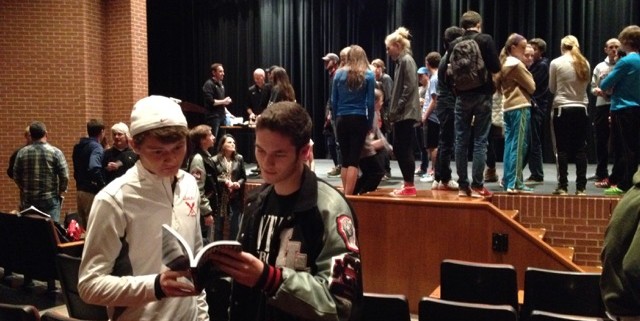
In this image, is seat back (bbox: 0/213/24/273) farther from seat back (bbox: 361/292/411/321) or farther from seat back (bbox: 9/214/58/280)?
→ seat back (bbox: 361/292/411/321)

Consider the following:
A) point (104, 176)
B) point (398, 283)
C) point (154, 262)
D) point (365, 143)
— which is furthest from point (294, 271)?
point (104, 176)

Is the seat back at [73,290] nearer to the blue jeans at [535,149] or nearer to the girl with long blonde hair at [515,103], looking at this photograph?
the girl with long blonde hair at [515,103]

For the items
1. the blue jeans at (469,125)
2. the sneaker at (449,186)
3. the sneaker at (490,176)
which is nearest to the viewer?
the blue jeans at (469,125)

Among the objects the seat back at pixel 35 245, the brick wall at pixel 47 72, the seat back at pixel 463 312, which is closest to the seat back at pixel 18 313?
the seat back at pixel 463 312

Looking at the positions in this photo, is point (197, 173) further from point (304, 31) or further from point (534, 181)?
point (304, 31)

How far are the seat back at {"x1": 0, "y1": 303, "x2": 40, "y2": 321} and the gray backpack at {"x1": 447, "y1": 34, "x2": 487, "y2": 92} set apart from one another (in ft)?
13.0

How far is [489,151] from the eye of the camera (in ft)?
25.5

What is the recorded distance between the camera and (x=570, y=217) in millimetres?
6297

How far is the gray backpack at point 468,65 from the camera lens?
565 centimetres

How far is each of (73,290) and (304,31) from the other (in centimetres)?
967

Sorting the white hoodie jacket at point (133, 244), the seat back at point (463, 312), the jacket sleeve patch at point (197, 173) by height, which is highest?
the white hoodie jacket at point (133, 244)

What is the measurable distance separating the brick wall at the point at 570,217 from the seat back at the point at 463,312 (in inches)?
133

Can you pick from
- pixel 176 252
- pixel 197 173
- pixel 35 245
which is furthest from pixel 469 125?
pixel 176 252

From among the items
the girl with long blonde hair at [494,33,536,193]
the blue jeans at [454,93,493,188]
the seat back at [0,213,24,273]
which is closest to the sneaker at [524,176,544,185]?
the girl with long blonde hair at [494,33,536,193]
